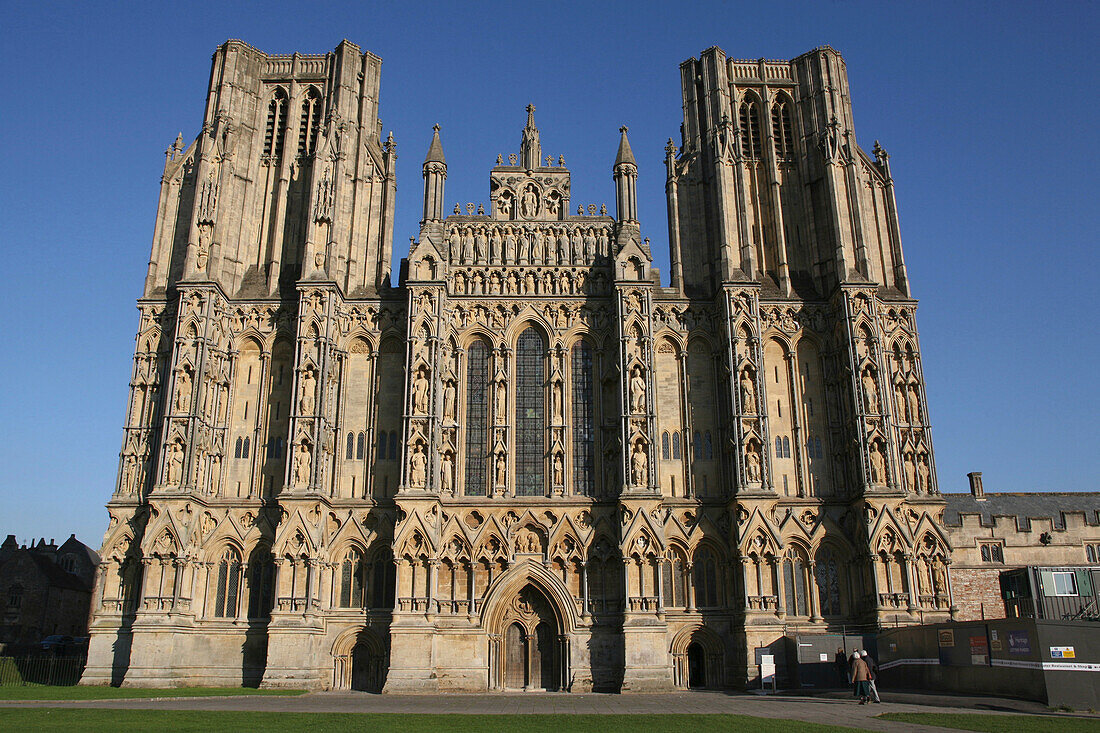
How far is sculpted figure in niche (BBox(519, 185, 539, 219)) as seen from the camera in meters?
39.6

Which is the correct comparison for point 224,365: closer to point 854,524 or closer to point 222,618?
point 222,618

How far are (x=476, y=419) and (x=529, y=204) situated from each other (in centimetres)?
1045

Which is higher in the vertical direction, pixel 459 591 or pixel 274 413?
pixel 274 413

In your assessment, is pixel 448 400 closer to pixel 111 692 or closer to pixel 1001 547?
pixel 111 692

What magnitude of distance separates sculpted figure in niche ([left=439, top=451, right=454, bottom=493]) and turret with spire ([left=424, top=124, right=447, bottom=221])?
10.9m

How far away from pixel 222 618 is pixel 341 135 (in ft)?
72.5

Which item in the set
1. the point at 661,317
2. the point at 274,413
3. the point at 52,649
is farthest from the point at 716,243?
the point at 52,649

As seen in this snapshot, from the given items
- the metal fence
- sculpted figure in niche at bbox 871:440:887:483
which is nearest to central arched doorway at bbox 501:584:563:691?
sculpted figure in niche at bbox 871:440:887:483

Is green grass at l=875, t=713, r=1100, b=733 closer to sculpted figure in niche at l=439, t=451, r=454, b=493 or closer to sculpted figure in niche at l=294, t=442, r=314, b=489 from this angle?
sculpted figure in niche at l=439, t=451, r=454, b=493

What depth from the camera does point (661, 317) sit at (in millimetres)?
37875

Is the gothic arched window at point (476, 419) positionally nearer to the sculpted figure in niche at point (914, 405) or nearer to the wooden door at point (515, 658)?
the wooden door at point (515, 658)

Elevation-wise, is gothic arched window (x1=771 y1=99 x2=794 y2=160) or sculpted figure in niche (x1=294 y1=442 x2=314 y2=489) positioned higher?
gothic arched window (x1=771 y1=99 x2=794 y2=160)

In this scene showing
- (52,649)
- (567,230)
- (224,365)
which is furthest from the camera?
(52,649)

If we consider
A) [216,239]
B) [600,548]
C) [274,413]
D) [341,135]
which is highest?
[341,135]
